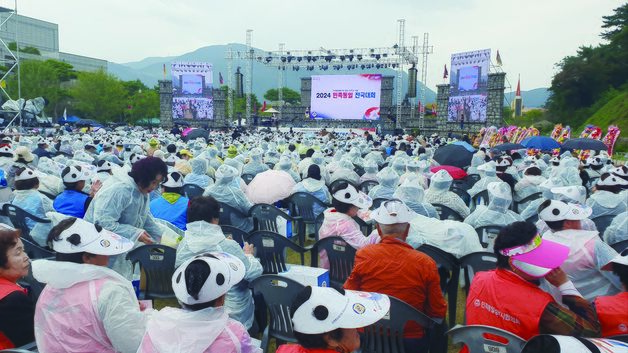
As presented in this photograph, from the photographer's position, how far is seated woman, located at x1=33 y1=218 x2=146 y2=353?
7.83 ft

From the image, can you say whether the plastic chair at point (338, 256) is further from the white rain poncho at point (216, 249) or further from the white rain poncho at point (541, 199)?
the white rain poncho at point (541, 199)

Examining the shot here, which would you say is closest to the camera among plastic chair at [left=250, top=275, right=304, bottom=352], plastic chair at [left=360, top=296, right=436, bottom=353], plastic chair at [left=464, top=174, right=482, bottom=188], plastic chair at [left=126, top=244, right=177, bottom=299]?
plastic chair at [left=360, top=296, right=436, bottom=353]

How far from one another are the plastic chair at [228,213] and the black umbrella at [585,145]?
12.3m

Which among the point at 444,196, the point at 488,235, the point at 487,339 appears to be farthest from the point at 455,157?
the point at 487,339

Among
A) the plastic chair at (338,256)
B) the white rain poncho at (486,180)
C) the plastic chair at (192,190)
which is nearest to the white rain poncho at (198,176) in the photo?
the plastic chair at (192,190)

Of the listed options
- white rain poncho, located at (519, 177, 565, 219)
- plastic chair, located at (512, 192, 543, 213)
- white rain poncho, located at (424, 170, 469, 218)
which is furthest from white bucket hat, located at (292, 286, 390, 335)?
plastic chair, located at (512, 192, 543, 213)

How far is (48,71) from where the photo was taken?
5112cm

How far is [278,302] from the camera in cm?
310

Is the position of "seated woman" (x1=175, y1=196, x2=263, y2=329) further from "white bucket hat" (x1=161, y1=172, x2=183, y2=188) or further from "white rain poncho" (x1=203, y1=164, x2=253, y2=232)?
"white rain poncho" (x1=203, y1=164, x2=253, y2=232)

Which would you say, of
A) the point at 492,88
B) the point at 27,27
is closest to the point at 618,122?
the point at 492,88

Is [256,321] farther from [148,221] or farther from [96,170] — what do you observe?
[96,170]

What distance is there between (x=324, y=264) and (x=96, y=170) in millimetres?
4687

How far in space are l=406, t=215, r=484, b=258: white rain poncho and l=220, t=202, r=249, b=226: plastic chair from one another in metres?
2.61

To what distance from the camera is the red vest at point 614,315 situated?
252 cm
